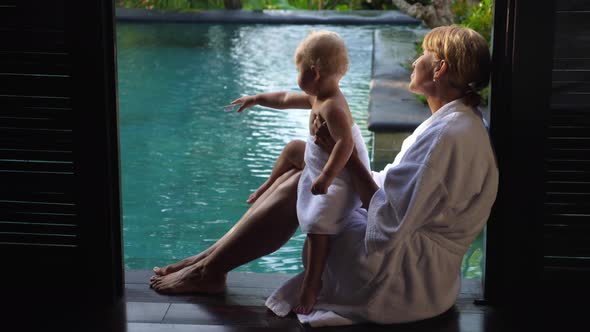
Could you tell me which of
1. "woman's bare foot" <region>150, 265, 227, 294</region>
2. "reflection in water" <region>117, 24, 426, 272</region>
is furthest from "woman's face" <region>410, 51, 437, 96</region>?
"reflection in water" <region>117, 24, 426, 272</region>

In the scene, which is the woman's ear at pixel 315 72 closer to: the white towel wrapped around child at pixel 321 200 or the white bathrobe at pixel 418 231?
the white towel wrapped around child at pixel 321 200

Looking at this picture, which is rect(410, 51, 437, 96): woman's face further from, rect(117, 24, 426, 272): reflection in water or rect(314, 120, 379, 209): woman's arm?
rect(117, 24, 426, 272): reflection in water

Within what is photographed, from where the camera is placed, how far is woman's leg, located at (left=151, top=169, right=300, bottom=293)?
2.56 meters

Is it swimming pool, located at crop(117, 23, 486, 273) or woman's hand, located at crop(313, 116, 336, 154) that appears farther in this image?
swimming pool, located at crop(117, 23, 486, 273)

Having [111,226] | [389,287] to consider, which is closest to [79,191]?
[111,226]

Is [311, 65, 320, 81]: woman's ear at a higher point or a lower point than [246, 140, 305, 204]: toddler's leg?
higher

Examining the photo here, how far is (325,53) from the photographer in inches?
95.6

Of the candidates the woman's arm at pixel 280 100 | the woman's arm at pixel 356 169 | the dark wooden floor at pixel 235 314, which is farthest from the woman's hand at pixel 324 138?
the dark wooden floor at pixel 235 314

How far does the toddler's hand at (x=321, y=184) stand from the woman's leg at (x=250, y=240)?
0.66ft

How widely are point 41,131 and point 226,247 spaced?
2.19 feet

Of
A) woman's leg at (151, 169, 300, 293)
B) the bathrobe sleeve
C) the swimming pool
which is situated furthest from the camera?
the swimming pool

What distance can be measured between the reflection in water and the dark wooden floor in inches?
43.8

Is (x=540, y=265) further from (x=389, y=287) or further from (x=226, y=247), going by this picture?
(x=226, y=247)

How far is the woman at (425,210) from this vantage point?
2277mm
